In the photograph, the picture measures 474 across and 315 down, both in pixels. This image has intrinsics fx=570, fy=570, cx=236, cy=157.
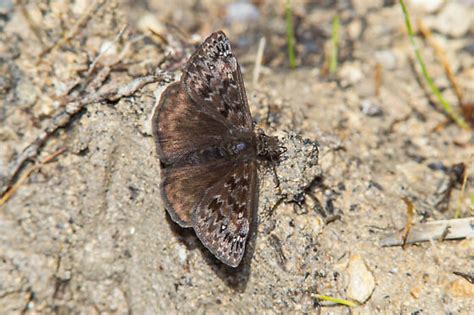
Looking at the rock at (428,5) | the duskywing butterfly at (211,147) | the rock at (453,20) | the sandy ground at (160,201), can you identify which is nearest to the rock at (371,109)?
the sandy ground at (160,201)

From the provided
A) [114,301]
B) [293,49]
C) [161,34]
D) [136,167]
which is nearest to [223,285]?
[114,301]

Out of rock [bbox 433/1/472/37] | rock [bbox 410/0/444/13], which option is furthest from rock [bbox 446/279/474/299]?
rock [bbox 410/0/444/13]

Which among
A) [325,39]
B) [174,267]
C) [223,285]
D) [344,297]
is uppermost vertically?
[325,39]

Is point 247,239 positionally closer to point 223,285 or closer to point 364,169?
point 223,285

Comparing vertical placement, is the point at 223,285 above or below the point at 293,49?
below

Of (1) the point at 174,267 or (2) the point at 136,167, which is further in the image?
(2) the point at 136,167

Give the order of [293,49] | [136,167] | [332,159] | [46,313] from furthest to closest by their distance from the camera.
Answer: [293,49], [332,159], [136,167], [46,313]

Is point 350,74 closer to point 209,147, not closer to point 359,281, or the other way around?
point 209,147
